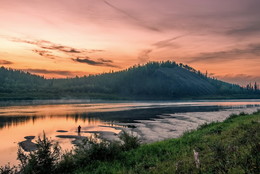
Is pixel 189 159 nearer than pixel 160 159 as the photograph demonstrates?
Yes

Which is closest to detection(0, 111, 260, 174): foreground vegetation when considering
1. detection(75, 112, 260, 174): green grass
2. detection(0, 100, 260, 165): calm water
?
detection(75, 112, 260, 174): green grass

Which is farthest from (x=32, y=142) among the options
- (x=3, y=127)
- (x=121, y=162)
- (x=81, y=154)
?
(x=121, y=162)

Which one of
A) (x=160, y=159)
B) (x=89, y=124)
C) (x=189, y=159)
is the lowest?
(x=89, y=124)

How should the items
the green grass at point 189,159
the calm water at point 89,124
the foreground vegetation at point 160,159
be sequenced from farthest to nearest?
the calm water at point 89,124, the foreground vegetation at point 160,159, the green grass at point 189,159

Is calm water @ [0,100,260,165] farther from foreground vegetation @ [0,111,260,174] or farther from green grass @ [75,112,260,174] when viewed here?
green grass @ [75,112,260,174]

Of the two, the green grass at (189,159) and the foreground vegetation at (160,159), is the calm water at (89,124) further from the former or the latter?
the green grass at (189,159)

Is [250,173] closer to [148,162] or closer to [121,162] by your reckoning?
[148,162]

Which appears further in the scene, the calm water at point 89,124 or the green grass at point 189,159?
the calm water at point 89,124

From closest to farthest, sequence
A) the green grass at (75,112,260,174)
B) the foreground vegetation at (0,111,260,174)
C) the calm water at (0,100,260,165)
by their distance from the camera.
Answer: the green grass at (75,112,260,174)
the foreground vegetation at (0,111,260,174)
the calm water at (0,100,260,165)

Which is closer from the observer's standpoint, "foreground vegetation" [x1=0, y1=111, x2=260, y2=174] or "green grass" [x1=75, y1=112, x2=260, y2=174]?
"green grass" [x1=75, y1=112, x2=260, y2=174]

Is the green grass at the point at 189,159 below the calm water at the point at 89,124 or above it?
above

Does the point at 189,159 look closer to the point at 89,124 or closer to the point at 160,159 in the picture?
the point at 160,159

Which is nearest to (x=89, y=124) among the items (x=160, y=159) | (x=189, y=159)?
(x=160, y=159)

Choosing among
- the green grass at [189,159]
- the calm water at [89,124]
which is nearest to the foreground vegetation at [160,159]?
the green grass at [189,159]
